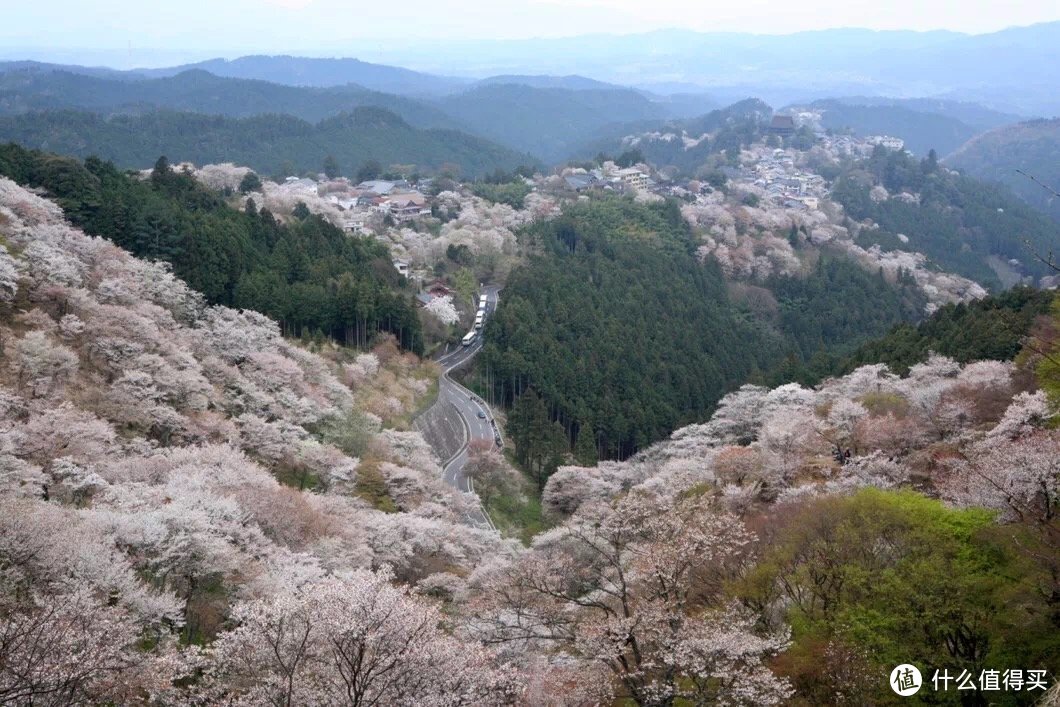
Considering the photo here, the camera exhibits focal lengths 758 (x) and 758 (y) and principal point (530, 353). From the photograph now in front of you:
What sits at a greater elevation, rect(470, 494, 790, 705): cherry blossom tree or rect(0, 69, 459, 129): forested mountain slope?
rect(0, 69, 459, 129): forested mountain slope

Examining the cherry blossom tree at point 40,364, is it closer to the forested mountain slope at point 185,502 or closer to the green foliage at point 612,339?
the forested mountain slope at point 185,502

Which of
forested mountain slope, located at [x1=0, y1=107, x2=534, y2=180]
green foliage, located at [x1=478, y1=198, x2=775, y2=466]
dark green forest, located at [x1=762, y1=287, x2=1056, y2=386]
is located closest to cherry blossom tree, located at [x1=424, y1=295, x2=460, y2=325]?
green foliage, located at [x1=478, y1=198, x2=775, y2=466]

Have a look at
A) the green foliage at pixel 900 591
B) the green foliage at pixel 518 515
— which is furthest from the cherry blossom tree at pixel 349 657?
the green foliage at pixel 518 515

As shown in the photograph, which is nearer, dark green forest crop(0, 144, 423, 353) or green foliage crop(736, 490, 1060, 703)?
green foliage crop(736, 490, 1060, 703)

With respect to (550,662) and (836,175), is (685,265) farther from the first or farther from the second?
(836,175)

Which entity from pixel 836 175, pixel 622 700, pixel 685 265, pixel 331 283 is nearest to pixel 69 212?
pixel 331 283

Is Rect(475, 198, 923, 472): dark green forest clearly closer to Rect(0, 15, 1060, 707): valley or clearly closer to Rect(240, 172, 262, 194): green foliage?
Rect(0, 15, 1060, 707): valley
